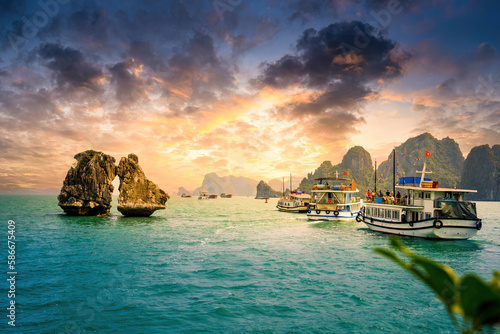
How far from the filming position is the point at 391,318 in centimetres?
1205

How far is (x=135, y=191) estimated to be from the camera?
2277 inches

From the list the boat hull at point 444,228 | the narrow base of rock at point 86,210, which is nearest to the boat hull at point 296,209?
the boat hull at point 444,228

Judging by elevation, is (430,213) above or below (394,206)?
below

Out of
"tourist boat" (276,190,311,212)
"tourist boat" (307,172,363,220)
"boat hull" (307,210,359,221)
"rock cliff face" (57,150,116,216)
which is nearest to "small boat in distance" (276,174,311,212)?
"tourist boat" (276,190,311,212)

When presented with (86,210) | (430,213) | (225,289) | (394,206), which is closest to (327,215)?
(394,206)

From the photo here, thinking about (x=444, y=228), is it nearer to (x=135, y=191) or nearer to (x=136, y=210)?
(x=135, y=191)

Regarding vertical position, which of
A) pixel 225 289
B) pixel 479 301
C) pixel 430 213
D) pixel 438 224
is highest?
pixel 479 301

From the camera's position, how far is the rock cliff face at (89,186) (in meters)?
58.8

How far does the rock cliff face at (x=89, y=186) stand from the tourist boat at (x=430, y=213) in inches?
2200

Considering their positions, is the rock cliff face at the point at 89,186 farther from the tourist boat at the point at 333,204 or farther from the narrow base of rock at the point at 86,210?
the tourist boat at the point at 333,204

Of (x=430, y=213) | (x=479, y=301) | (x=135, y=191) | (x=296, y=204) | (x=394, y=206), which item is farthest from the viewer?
(x=296, y=204)

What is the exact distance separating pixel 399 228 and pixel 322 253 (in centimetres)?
1517

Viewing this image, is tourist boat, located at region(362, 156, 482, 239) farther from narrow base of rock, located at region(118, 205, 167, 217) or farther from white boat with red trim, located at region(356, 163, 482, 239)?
narrow base of rock, located at region(118, 205, 167, 217)

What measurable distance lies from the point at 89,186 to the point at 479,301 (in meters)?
67.7
